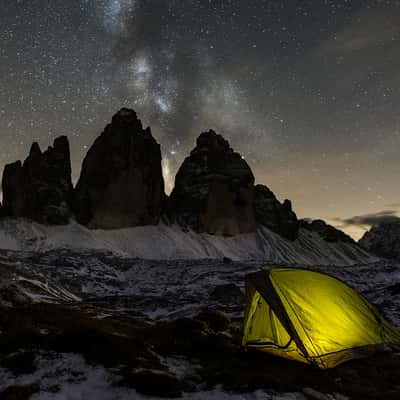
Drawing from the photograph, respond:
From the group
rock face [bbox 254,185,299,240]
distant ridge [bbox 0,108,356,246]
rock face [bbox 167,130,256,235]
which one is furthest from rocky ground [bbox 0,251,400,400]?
rock face [bbox 254,185,299,240]

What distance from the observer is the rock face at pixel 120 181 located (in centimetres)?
10056

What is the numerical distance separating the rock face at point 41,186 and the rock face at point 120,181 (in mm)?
4413

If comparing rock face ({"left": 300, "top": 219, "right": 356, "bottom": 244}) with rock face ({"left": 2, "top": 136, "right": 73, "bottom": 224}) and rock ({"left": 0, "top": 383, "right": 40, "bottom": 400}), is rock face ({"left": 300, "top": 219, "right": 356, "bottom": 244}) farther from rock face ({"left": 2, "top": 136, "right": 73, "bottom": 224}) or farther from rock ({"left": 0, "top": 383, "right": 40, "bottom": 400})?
rock ({"left": 0, "top": 383, "right": 40, "bottom": 400})

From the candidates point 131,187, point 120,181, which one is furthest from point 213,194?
point 120,181

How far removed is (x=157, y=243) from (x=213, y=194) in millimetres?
26628

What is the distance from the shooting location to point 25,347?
842 centimetres

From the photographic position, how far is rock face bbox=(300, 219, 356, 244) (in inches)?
6152

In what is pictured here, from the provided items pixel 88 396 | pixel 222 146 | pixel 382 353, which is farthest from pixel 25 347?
pixel 222 146

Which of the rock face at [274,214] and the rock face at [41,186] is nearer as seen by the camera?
the rock face at [41,186]

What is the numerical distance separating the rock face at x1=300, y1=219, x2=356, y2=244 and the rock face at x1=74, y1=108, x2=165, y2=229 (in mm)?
77398

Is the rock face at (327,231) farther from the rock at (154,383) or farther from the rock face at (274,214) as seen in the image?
the rock at (154,383)

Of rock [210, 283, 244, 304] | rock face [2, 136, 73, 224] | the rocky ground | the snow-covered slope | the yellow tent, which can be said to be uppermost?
rock face [2, 136, 73, 224]

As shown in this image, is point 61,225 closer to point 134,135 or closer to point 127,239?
point 127,239

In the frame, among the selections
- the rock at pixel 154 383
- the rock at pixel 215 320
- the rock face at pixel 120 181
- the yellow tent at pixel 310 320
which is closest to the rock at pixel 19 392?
the rock at pixel 154 383
